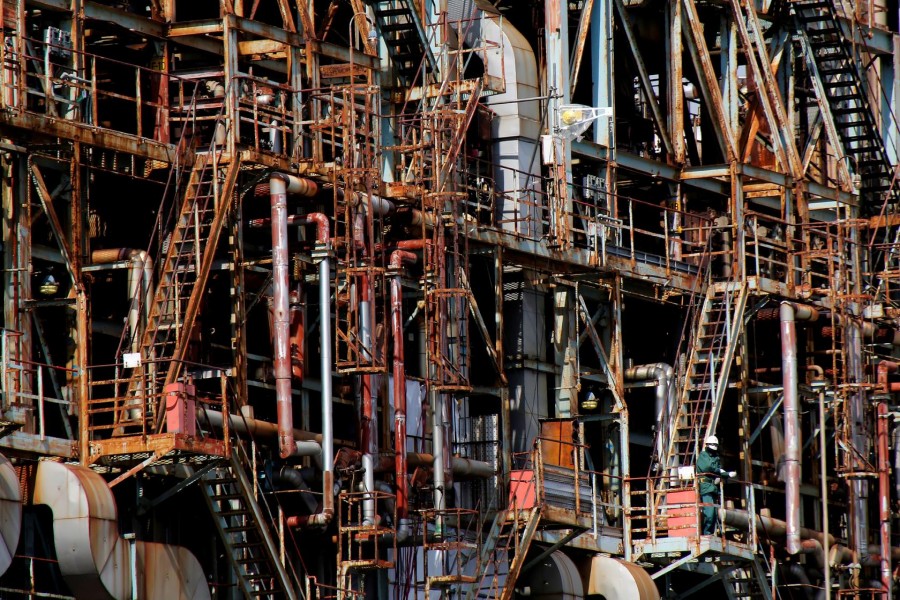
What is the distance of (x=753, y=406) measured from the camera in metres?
66.2

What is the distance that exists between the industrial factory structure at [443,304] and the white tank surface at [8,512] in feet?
0.22

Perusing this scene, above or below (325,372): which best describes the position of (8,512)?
below

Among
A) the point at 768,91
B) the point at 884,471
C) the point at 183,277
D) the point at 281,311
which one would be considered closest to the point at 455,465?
the point at 281,311

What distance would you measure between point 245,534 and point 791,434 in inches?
682

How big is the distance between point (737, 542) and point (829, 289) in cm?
817

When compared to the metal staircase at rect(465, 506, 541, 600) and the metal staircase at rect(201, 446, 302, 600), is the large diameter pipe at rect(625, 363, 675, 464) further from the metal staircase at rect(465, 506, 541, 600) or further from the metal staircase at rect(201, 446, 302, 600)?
the metal staircase at rect(201, 446, 302, 600)

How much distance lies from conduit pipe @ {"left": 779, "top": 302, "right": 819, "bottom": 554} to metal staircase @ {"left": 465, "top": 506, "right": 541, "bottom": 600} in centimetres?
882

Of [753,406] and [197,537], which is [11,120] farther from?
[753,406]

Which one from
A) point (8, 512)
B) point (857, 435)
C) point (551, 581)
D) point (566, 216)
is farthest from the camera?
point (857, 435)

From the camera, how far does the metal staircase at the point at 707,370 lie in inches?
2405

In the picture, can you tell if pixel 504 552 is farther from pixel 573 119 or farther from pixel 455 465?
pixel 573 119

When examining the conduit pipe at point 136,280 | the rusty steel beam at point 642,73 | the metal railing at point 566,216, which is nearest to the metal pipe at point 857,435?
the metal railing at point 566,216

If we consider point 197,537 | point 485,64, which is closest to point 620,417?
point 485,64

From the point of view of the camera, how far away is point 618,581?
57.8m
